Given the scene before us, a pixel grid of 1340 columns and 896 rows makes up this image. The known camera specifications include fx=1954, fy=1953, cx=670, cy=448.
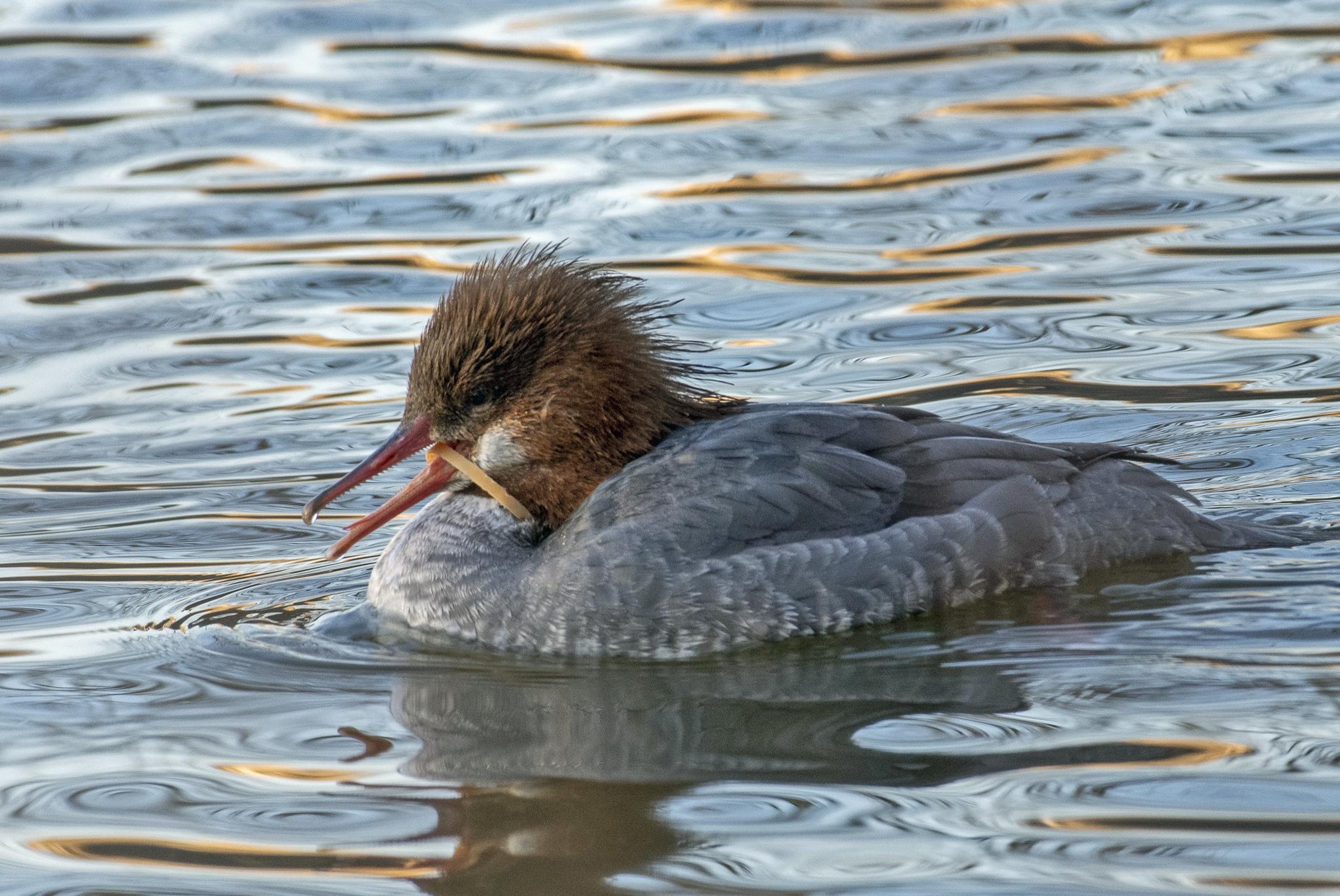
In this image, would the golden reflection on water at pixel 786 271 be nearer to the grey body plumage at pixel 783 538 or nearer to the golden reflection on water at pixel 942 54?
the golden reflection on water at pixel 942 54

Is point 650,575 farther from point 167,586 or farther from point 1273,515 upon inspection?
point 1273,515

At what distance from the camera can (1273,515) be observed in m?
7.30

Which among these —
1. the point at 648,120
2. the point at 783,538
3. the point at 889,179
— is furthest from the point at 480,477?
the point at 648,120

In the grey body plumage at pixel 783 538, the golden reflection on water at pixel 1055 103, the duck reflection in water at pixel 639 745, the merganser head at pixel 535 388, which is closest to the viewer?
the duck reflection in water at pixel 639 745

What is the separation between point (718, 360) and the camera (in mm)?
9516

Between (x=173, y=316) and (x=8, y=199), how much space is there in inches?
94.5

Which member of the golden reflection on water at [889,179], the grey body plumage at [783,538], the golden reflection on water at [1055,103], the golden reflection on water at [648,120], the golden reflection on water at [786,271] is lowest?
the grey body plumage at [783,538]

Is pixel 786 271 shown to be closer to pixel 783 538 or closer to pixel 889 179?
pixel 889 179

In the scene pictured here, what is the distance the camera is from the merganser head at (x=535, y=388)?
664cm

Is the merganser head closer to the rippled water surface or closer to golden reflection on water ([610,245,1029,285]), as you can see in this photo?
the rippled water surface

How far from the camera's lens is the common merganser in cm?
640

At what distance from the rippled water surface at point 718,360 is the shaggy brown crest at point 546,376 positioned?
2.56 feet

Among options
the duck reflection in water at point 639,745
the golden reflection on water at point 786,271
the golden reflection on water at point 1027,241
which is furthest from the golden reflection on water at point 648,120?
the duck reflection in water at point 639,745

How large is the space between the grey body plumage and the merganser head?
16 centimetres
